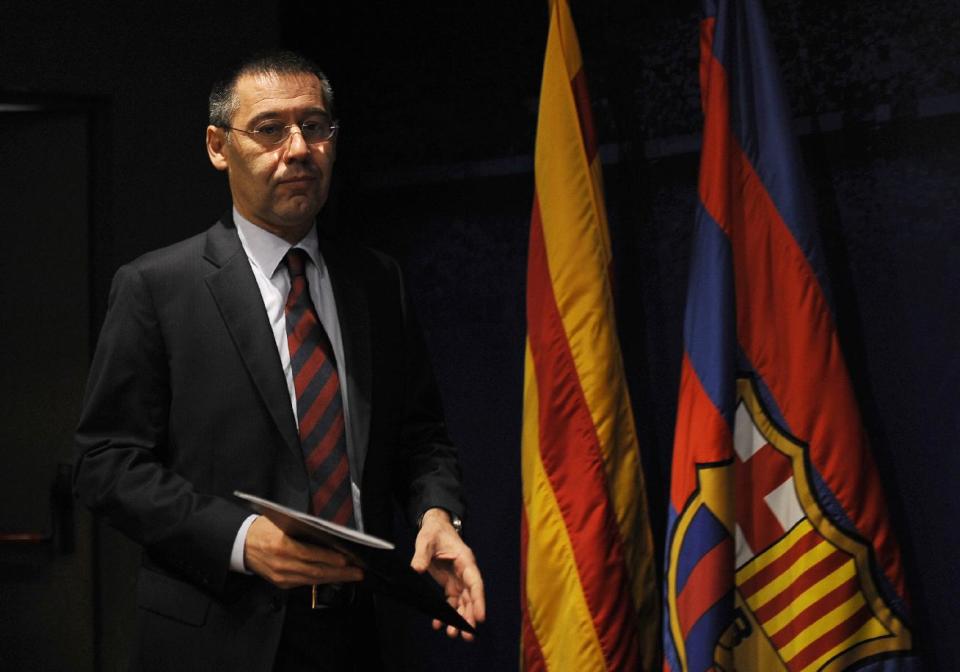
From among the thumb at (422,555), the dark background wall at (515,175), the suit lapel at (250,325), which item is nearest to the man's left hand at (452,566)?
the thumb at (422,555)

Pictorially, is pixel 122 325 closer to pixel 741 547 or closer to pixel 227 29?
pixel 741 547

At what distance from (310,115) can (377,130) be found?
1364 millimetres

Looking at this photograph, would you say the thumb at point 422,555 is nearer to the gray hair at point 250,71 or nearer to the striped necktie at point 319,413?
the striped necktie at point 319,413

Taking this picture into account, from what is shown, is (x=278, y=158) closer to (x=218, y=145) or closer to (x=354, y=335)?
(x=218, y=145)

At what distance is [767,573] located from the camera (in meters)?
2.07

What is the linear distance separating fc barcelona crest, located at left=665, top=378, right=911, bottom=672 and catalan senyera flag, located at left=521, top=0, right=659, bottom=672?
174mm

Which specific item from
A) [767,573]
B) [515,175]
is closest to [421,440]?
[767,573]

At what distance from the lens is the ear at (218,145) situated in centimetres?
168

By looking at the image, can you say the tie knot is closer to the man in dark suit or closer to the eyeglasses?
the man in dark suit

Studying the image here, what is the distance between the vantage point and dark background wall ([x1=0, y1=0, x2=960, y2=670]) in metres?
2.20

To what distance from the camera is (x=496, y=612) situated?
2.82 meters

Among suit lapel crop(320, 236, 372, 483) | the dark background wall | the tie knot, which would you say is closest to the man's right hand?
suit lapel crop(320, 236, 372, 483)

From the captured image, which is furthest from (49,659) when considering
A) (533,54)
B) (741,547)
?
(533,54)

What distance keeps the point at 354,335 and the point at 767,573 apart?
3.23 feet
